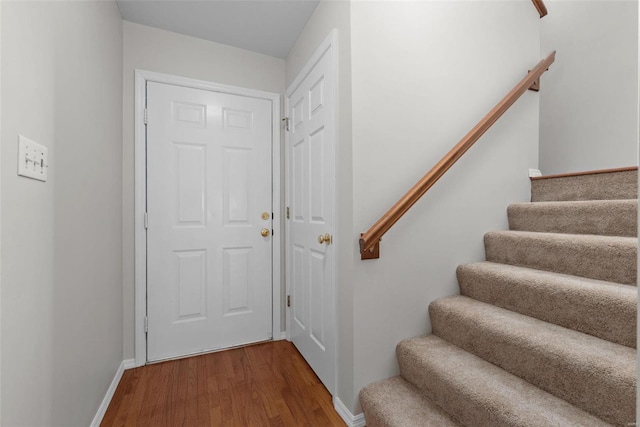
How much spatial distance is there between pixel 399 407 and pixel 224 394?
1.03m

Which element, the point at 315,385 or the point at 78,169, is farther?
the point at 315,385

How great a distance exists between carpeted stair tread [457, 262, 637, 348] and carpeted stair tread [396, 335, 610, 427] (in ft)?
1.06

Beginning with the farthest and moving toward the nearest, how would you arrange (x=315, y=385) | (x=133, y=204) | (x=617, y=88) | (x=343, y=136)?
(x=617, y=88), (x=133, y=204), (x=315, y=385), (x=343, y=136)

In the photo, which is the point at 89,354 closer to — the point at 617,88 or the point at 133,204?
the point at 133,204

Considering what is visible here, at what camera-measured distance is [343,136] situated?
4.90 ft

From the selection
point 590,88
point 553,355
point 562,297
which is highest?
point 590,88

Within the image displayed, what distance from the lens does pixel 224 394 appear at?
1.67 metres

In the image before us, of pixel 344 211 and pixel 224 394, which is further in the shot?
pixel 224 394

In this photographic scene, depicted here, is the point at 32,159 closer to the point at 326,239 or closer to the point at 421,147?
the point at 326,239

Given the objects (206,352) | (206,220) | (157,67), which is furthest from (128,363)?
(157,67)

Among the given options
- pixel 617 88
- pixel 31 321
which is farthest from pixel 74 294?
pixel 617 88

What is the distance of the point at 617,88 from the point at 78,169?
3596 millimetres

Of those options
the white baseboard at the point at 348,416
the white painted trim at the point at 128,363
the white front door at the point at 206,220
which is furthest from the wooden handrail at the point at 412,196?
the white painted trim at the point at 128,363

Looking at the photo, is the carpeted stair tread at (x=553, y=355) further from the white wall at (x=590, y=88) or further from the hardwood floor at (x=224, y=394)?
the white wall at (x=590, y=88)
